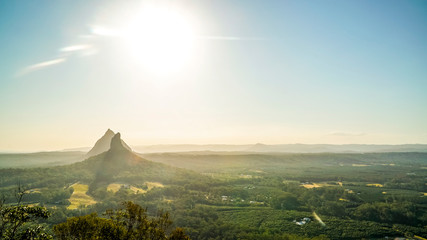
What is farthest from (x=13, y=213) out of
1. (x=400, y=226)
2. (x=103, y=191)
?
(x=400, y=226)

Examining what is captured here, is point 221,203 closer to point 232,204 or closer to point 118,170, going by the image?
point 232,204

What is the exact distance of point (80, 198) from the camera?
125 m

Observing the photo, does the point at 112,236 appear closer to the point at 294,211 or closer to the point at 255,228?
the point at 255,228

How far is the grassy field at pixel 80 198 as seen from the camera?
11379 centimetres

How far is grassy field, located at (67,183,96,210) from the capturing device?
113787 millimetres

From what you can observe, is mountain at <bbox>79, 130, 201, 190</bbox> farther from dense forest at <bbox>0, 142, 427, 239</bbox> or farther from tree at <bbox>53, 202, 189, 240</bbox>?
tree at <bbox>53, 202, 189, 240</bbox>

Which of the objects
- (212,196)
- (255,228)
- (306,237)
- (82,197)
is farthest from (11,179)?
(306,237)

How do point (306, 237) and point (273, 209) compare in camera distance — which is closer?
point (306, 237)

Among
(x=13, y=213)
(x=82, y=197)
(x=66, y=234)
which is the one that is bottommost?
(x=82, y=197)

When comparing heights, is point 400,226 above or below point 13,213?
below

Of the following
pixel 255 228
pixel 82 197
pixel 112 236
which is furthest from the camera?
pixel 82 197

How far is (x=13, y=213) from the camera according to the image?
20.0 m

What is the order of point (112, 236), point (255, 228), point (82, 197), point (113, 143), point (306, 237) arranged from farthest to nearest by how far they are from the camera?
point (113, 143), point (82, 197), point (255, 228), point (306, 237), point (112, 236)

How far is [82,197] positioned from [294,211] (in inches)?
5114
